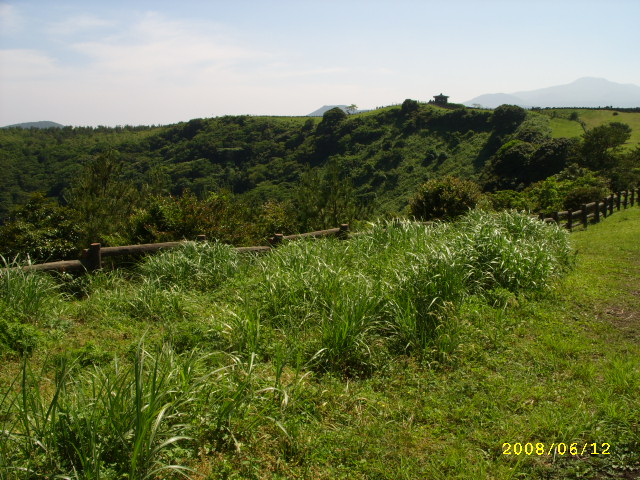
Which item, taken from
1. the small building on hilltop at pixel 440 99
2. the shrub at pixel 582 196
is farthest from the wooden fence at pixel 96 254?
the small building on hilltop at pixel 440 99

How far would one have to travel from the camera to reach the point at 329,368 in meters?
3.80

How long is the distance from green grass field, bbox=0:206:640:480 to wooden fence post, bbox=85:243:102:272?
0.79 ft

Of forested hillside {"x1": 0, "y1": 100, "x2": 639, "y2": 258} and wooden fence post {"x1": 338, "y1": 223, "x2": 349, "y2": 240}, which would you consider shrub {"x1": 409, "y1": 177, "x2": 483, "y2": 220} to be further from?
wooden fence post {"x1": 338, "y1": 223, "x2": 349, "y2": 240}

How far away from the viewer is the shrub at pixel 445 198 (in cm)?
1234

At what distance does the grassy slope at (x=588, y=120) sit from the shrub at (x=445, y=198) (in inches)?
1957

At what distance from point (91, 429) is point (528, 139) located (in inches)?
2174

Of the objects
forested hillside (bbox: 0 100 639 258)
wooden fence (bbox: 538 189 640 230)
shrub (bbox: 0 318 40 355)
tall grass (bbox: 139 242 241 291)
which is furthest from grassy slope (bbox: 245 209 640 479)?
wooden fence (bbox: 538 189 640 230)

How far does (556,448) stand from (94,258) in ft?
21.1

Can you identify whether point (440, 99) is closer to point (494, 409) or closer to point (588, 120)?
point (588, 120)

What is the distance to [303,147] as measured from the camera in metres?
82.8

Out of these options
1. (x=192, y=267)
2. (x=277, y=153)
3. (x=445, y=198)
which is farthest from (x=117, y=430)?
(x=277, y=153)

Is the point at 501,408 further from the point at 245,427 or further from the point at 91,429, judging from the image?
the point at 91,429

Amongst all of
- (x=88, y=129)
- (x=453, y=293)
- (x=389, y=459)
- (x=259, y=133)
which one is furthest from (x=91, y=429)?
(x=88, y=129)

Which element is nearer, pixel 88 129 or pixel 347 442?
pixel 347 442
